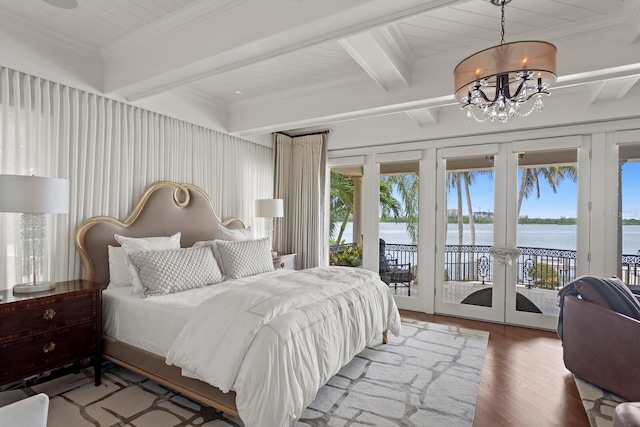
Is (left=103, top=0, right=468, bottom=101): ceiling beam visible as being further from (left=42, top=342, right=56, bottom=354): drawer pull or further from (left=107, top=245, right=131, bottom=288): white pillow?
(left=42, top=342, right=56, bottom=354): drawer pull

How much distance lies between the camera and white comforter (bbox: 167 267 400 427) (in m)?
1.80

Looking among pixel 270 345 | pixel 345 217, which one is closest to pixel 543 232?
pixel 345 217

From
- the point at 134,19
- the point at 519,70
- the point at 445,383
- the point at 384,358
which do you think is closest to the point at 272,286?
the point at 384,358

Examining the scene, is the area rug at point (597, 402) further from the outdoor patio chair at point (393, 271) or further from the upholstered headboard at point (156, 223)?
the upholstered headboard at point (156, 223)

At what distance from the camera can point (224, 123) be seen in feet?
14.8

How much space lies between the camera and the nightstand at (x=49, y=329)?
2105 mm

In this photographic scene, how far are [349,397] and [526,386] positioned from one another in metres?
1.45

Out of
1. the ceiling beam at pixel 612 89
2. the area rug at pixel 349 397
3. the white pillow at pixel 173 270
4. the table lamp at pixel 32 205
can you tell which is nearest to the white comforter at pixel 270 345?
the area rug at pixel 349 397

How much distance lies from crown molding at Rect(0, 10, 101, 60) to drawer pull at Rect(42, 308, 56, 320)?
7.21 ft

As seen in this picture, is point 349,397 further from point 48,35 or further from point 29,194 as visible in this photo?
point 48,35

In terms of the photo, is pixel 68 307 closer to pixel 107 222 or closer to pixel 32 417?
pixel 107 222

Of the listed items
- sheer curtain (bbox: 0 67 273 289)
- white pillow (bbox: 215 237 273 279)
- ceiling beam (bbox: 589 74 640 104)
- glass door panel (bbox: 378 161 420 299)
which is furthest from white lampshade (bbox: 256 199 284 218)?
ceiling beam (bbox: 589 74 640 104)

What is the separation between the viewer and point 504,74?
6.43ft

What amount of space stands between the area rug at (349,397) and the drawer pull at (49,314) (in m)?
0.47
